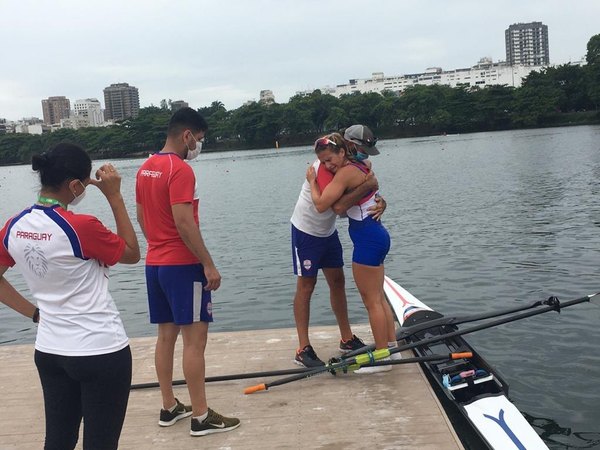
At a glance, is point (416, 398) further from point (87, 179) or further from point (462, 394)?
point (87, 179)

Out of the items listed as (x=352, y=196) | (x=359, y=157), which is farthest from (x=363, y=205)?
(x=359, y=157)

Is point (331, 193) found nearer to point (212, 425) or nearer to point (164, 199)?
point (164, 199)

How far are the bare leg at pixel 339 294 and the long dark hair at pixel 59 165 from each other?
3104 mm

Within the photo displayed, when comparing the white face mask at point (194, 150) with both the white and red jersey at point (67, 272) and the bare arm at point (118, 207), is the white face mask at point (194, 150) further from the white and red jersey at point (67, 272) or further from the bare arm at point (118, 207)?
the white and red jersey at point (67, 272)

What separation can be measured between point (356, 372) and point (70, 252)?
328 cm

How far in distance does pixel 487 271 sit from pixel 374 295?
25.3 ft

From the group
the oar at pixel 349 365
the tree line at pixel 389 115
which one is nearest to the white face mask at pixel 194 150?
the oar at pixel 349 365

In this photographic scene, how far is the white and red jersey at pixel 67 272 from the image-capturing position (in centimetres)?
292

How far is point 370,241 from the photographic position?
5.35 m

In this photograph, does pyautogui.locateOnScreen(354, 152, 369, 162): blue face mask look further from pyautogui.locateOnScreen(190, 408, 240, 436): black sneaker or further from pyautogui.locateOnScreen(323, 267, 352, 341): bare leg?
pyautogui.locateOnScreen(190, 408, 240, 436): black sneaker

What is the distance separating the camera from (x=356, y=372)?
18.0 feet

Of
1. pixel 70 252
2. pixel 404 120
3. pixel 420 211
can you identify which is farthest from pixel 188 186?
pixel 404 120

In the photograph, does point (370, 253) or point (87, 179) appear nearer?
point (87, 179)

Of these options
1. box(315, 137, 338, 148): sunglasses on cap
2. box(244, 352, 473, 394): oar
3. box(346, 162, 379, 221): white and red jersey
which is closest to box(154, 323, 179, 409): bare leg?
box(244, 352, 473, 394): oar
